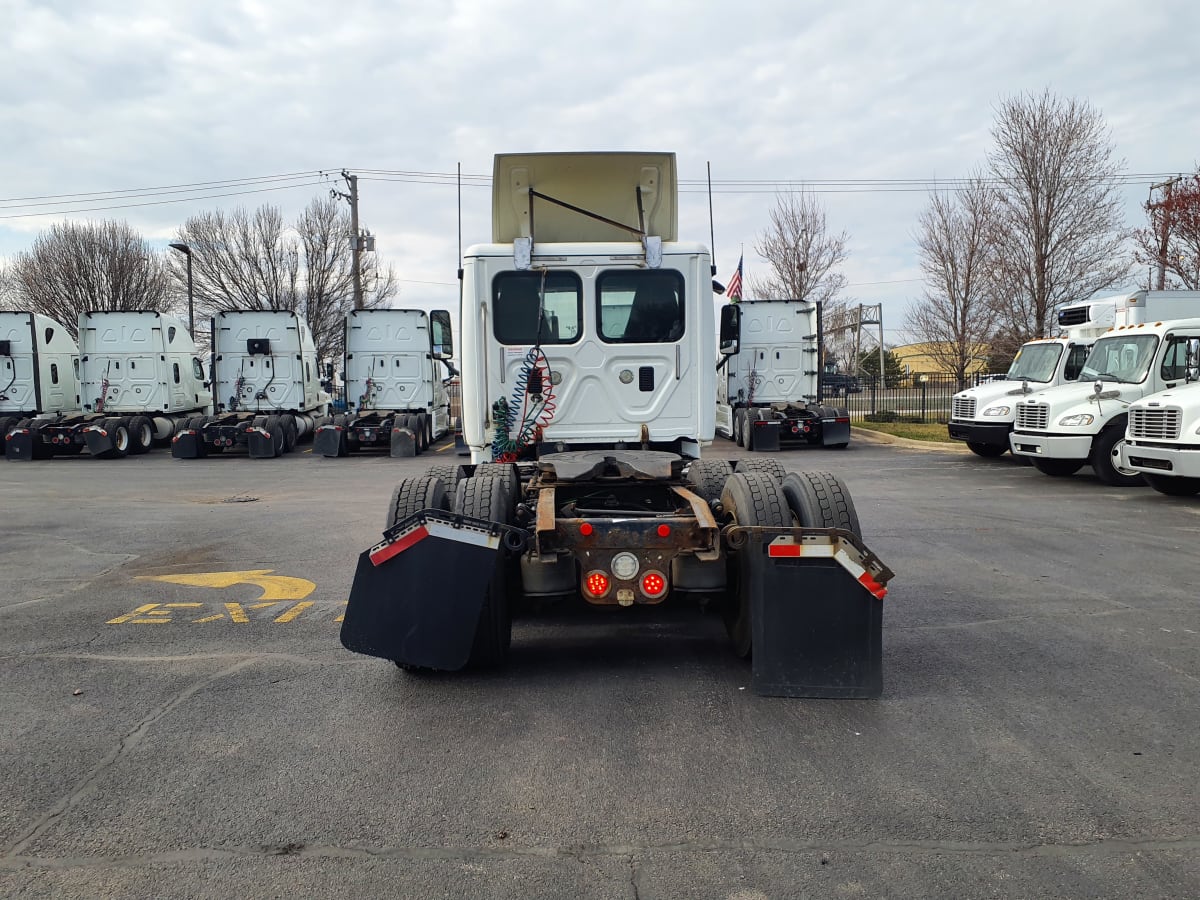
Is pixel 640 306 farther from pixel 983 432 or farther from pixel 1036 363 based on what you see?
pixel 1036 363

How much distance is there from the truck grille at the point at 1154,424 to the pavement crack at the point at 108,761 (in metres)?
11.8

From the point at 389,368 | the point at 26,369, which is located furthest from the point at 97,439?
the point at 389,368

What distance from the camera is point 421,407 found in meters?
23.4

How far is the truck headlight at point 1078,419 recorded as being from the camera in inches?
564

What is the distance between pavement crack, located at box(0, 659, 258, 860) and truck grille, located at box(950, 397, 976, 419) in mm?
15945

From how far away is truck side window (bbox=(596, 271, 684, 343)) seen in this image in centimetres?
724

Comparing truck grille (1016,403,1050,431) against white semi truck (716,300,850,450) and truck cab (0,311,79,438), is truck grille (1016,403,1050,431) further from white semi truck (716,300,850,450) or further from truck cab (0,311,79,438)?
truck cab (0,311,79,438)

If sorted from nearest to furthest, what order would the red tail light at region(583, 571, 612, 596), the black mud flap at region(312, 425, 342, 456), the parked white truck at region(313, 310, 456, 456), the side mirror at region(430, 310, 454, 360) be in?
the red tail light at region(583, 571, 612, 596) → the side mirror at region(430, 310, 454, 360) → the black mud flap at region(312, 425, 342, 456) → the parked white truck at region(313, 310, 456, 456)

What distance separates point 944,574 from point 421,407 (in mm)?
17398

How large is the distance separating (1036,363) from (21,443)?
74.5 feet

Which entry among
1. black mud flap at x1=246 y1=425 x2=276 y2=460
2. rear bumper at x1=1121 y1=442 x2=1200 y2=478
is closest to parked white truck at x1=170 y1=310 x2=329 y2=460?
black mud flap at x1=246 y1=425 x2=276 y2=460

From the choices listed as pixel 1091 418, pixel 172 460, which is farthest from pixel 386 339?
pixel 1091 418

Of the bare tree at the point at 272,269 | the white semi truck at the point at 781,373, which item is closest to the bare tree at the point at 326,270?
the bare tree at the point at 272,269

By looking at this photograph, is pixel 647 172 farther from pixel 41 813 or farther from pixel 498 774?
pixel 41 813
